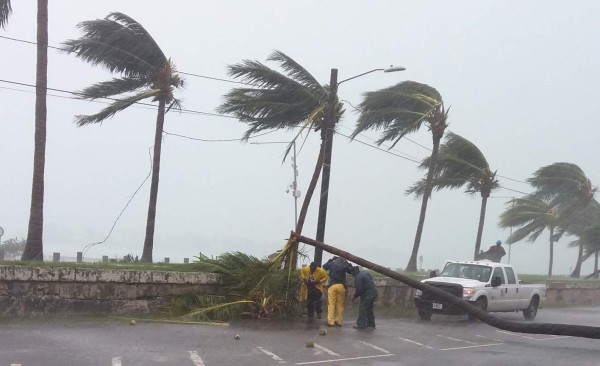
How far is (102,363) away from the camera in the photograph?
33.7 feet

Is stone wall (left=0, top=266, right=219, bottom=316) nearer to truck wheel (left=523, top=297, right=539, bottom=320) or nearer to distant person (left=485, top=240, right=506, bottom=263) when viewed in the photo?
truck wheel (left=523, top=297, right=539, bottom=320)

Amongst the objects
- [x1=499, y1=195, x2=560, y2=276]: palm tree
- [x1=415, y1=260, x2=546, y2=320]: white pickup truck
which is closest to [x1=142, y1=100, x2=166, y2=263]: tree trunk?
[x1=415, y1=260, x2=546, y2=320]: white pickup truck

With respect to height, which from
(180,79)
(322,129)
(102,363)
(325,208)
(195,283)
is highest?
(180,79)

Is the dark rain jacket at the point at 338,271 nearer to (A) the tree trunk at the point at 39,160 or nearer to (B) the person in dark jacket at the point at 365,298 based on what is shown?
(B) the person in dark jacket at the point at 365,298

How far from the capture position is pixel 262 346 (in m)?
12.8

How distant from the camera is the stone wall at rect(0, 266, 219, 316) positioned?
47.4ft

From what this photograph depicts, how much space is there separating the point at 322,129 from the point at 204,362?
1384cm

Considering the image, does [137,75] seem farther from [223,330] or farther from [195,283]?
[223,330]

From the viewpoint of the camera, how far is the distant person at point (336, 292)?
17.0 meters

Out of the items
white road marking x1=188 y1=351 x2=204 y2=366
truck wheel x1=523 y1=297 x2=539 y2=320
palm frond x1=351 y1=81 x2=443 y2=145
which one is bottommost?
white road marking x1=188 y1=351 x2=204 y2=366

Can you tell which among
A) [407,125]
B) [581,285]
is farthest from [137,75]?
[581,285]

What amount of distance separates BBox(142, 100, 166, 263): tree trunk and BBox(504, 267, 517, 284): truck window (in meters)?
11.1

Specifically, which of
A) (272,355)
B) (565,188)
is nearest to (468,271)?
(272,355)

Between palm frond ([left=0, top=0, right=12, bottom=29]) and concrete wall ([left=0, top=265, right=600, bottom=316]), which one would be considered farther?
palm frond ([left=0, top=0, right=12, bottom=29])
